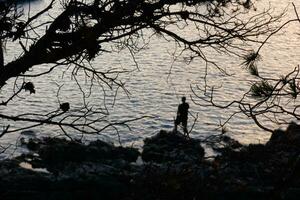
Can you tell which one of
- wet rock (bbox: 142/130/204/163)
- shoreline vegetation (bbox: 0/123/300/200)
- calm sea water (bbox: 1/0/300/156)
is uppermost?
calm sea water (bbox: 1/0/300/156)

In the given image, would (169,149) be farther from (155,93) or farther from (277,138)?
(155,93)

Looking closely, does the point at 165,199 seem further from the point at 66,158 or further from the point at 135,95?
the point at 135,95

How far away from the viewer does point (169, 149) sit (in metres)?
17.5

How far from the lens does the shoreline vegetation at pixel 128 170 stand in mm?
11414

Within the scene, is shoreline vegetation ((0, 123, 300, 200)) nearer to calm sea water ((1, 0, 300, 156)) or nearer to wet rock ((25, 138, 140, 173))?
wet rock ((25, 138, 140, 173))

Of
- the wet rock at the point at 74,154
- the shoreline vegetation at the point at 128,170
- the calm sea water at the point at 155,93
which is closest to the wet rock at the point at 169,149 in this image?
the shoreline vegetation at the point at 128,170

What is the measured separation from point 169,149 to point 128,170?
10.2 ft

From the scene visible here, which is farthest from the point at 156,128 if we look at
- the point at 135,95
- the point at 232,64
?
the point at 232,64

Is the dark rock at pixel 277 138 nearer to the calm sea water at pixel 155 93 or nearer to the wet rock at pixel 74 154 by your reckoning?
the wet rock at pixel 74 154

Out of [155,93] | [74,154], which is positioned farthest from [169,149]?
[155,93]

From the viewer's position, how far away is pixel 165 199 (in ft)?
17.8

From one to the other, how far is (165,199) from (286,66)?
3047 centimetres

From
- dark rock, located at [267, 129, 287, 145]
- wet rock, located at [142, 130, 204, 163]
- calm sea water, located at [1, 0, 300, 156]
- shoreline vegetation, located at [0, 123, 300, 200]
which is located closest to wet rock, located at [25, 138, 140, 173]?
shoreline vegetation, located at [0, 123, 300, 200]

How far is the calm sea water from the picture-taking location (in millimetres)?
21500
